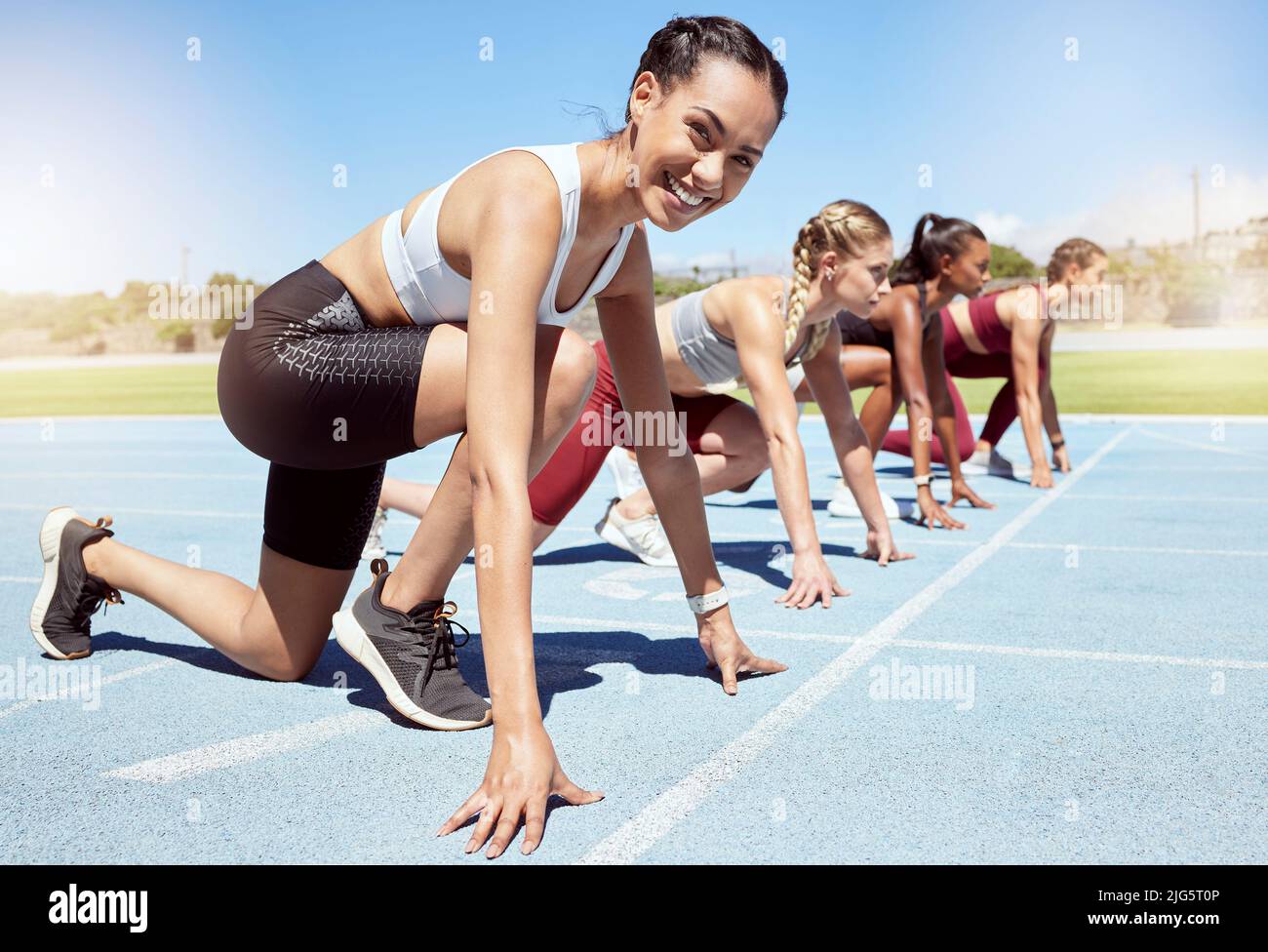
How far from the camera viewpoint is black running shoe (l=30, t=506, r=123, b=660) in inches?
151

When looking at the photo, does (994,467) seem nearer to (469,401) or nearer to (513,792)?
(469,401)

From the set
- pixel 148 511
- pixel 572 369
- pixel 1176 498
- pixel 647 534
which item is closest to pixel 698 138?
pixel 572 369

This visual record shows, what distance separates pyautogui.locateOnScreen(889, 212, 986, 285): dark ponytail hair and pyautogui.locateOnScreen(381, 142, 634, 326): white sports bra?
16.1 ft

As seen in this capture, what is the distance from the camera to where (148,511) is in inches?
328

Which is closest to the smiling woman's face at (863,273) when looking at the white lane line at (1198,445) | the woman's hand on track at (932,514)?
the woman's hand on track at (932,514)

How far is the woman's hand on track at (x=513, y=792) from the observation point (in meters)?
2.23

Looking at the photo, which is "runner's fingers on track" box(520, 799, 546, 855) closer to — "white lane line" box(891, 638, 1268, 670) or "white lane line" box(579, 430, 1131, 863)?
"white lane line" box(579, 430, 1131, 863)

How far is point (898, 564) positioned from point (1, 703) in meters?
4.04

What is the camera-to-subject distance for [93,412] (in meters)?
22.7

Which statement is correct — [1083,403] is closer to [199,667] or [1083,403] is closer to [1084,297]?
[1084,297]

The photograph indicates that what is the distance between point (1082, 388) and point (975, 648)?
71.4ft

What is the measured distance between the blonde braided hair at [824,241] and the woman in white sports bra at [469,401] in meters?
2.21

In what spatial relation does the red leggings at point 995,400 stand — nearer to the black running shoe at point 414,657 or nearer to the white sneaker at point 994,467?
→ the white sneaker at point 994,467
